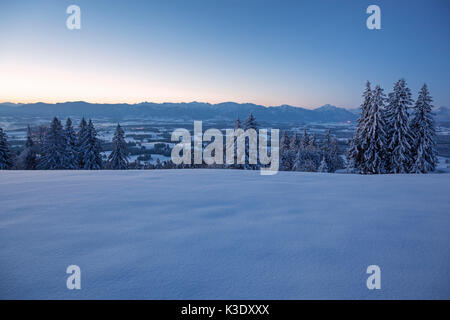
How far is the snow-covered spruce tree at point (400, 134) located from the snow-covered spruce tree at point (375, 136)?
0.67 m

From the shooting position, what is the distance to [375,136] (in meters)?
19.1

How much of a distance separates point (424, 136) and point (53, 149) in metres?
36.2

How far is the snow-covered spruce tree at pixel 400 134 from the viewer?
731 inches

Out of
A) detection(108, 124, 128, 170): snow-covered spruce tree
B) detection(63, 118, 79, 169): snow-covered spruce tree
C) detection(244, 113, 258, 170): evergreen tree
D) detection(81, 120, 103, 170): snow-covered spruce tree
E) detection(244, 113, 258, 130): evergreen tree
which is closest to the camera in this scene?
detection(244, 113, 258, 170): evergreen tree

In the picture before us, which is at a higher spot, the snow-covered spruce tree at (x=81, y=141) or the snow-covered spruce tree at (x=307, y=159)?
the snow-covered spruce tree at (x=81, y=141)

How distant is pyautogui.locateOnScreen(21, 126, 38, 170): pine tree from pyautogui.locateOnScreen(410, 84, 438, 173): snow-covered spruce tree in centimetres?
4007

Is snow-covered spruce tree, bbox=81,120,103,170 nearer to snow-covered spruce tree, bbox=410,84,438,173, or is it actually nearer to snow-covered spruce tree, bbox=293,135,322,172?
snow-covered spruce tree, bbox=293,135,322,172

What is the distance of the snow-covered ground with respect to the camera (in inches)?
58.7

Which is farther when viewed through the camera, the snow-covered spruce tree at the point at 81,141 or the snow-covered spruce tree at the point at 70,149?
the snow-covered spruce tree at the point at 81,141

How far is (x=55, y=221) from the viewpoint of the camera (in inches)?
98.0

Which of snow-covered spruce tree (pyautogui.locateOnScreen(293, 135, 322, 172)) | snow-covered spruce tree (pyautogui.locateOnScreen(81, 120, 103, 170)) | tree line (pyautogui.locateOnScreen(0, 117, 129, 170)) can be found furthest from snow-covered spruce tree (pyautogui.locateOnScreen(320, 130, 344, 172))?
snow-covered spruce tree (pyautogui.locateOnScreen(81, 120, 103, 170))

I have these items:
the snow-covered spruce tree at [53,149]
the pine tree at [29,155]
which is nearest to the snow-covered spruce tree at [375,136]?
the snow-covered spruce tree at [53,149]

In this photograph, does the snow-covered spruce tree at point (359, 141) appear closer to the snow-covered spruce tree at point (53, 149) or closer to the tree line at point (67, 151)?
the tree line at point (67, 151)

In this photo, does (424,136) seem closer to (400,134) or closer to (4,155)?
(400,134)
